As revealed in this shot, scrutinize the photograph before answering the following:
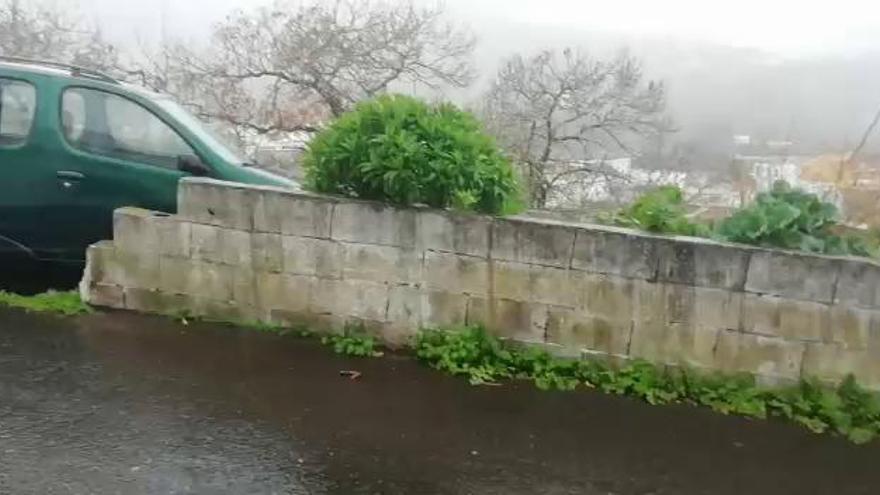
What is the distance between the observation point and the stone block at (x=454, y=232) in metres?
5.25

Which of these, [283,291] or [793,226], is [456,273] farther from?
[793,226]

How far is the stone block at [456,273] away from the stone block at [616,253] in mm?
553

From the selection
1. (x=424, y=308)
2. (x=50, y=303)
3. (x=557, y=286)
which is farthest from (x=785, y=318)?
(x=50, y=303)

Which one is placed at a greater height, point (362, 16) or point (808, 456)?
point (362, 16)

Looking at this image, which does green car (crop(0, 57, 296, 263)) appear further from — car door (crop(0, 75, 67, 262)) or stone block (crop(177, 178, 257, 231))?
stone block (crop(177, 178, 257, 231))

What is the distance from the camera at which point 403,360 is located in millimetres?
5414

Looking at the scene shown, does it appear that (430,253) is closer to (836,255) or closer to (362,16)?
(836,255)

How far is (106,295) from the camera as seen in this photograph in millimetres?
5961

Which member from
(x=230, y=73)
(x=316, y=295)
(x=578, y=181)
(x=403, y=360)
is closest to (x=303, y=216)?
(x=316, y=295)

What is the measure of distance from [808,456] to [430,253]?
2.34 meters

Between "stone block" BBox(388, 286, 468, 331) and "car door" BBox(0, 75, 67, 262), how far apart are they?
8.40 feet

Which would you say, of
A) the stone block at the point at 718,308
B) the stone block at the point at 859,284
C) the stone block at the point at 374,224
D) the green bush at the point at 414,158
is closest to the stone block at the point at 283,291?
the stone block at the point at 374,224

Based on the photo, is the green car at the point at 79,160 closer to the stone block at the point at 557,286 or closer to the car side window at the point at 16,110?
the car side window at the point at 16,110

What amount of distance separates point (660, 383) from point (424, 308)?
146 cm
